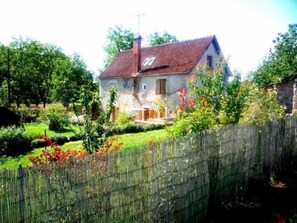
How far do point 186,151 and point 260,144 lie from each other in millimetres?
3363

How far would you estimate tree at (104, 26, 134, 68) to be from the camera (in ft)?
187

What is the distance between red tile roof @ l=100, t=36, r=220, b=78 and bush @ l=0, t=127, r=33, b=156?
16.1 meters

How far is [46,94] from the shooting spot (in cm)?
5325

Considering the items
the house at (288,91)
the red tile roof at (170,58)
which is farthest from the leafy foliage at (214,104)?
the house at (288,91)

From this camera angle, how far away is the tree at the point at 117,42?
56906 millimetres

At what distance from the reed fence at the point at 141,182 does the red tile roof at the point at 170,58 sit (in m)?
21.1

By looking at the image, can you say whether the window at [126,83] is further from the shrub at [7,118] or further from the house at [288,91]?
the house at [288,91]

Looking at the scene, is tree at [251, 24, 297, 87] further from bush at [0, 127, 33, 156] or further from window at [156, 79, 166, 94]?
bush at [0, 127, 33, 156]

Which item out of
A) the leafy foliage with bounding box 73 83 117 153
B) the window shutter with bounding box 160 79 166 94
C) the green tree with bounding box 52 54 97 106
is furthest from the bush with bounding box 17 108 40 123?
the leafy foliage with bounding box 73 83 117 153

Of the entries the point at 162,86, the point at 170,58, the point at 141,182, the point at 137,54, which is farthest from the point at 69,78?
the point at 141,182

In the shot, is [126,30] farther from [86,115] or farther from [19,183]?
[19,183]

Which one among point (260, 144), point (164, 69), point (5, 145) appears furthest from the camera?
point (164, 69)

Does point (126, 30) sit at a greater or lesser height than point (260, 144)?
greater

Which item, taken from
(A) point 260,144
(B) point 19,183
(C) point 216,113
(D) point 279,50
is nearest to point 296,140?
(A) point 260,144
